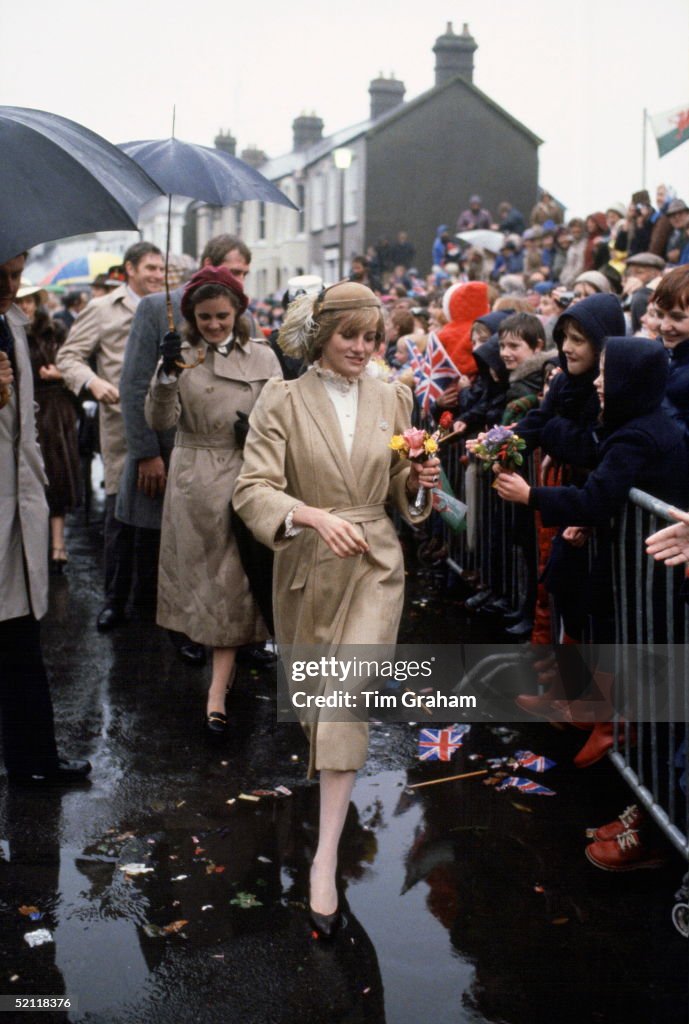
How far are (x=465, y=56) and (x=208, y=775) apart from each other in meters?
42.9

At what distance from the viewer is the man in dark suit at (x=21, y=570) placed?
4695 millimetres

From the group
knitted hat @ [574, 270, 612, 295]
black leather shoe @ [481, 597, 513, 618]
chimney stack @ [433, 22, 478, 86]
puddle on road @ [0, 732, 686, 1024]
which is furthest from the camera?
chimney stack @ [433, 22, 478, 86]

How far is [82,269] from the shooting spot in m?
21.7

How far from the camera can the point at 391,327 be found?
41.6ft

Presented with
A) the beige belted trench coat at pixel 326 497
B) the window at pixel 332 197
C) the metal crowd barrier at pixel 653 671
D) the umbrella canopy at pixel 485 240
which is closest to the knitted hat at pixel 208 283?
the beige belted trench coat at pixel 326 497

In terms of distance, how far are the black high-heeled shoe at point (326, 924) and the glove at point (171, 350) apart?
8.49ft

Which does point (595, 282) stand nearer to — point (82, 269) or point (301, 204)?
point (82, 269)

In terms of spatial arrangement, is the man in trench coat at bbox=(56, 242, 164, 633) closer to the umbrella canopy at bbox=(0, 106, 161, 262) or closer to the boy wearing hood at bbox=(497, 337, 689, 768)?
the umbrella canopy at bbox=(0, 106, 161, 262)

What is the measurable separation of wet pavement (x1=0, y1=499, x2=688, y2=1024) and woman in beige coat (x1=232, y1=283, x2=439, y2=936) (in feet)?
1.15

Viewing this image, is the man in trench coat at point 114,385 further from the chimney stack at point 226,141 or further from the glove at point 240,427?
the chimney stack at point 226,141

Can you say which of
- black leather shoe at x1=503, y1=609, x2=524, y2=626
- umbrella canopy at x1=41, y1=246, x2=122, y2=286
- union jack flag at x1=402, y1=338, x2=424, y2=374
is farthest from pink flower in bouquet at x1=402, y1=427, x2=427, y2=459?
umbrella canopy at x1=41, y1=246, x2=122, y2=286

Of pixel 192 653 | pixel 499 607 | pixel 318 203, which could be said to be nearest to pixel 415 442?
pixel 192 653

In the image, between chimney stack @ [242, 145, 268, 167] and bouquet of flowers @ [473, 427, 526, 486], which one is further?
chimney stack @ [242, 145, 268, 167]

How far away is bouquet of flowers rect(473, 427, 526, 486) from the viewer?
4840 millimetres
